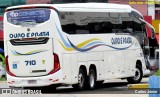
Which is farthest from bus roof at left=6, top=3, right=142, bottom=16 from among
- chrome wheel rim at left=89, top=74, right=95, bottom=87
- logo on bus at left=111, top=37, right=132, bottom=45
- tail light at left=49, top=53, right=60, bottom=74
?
chrome wheel rim at left=89, top=74, right=95, bottom=87

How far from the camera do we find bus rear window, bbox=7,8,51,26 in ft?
70.6

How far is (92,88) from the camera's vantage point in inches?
943

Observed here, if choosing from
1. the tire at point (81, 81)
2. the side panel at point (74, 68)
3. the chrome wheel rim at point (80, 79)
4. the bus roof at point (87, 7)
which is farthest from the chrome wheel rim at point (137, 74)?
the side panel at point (74, 68)

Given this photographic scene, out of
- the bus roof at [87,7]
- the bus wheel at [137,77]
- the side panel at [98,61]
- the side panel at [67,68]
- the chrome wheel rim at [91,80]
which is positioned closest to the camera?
the side panel at [67,68]

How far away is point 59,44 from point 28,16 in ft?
5.49

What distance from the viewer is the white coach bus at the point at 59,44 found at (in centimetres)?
2148

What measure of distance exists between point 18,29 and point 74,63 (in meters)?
2.67

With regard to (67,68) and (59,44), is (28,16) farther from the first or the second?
(67,68)

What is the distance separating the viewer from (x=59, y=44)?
848 inches

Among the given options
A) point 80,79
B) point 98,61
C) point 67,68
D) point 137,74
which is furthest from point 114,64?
point 67,68

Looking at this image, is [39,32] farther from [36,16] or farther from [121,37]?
[121,37]

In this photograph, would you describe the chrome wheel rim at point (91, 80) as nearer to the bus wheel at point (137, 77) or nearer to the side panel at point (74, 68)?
the side panel at point (74, 68)

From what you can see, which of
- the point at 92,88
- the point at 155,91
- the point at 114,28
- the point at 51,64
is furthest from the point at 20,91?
the point at 155,91

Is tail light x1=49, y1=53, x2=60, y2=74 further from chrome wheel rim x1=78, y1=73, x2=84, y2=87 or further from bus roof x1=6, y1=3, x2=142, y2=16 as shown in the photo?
bus roof x1=6, y1=3, x2=142, y2=16
